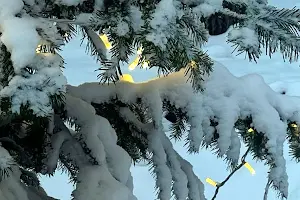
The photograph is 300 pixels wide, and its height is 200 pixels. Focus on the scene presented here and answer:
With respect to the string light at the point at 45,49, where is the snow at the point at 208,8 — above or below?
above

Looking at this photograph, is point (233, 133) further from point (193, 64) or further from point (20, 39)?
point (20, 39)

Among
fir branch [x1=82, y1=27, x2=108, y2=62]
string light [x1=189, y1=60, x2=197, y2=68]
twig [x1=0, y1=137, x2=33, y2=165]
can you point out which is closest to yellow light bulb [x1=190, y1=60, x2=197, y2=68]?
string light [x1=189, y1=60, x2=197, y2=68]

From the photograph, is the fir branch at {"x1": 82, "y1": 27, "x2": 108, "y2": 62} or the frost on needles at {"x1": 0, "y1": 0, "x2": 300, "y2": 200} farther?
the fir branch at {"x1": 82, "y1": 27, "x2": 108, "y2": 62}

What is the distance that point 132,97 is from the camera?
0.97 meters

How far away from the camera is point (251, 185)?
121 inches

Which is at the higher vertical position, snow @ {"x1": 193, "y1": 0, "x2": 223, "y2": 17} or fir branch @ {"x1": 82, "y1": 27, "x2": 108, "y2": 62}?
snow @ {"x1": 193, "y1": 0, "x2": 223, "y2": 17}

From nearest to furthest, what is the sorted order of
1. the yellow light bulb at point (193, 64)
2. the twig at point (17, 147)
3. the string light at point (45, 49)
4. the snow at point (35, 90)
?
the snow at point (35, 90) → the string light at point (45, 49) → the yellow light bulb at point (193, 64) → the twig at point (17, 147)

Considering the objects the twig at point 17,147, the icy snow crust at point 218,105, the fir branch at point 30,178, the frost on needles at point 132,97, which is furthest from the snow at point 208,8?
the fir branch at point 30,178

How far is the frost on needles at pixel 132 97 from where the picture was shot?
58cm

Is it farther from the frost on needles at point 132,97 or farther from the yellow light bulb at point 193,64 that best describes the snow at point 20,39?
the yellow light bulb at point 193,64

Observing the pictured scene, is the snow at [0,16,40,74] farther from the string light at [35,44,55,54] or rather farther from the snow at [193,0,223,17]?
the snow at [193,0,223,17]

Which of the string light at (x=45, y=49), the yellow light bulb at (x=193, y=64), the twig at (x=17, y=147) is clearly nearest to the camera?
the string light at (x=45, y=49)

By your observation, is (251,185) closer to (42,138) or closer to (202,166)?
(202,166)

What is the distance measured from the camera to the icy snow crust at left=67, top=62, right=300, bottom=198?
953 mm
